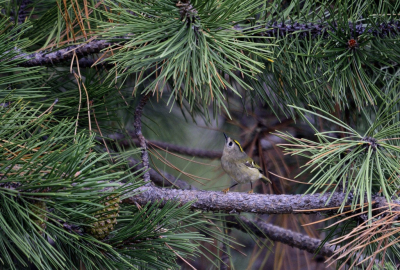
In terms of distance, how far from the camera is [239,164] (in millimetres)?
1886

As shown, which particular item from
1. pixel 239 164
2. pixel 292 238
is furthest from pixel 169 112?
pixel 239 164

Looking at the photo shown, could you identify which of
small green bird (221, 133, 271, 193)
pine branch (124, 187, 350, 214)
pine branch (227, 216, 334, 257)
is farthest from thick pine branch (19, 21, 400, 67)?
small green bird (221, 133, 271, 193)

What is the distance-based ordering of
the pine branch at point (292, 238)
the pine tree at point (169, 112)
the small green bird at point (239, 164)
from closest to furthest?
the pine tree at point (169, 112) < the pine branch at point (292, 238) < the small green bird at point (239, 164)

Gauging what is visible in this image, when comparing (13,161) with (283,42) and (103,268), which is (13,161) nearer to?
(103,268)

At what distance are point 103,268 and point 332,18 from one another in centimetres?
83

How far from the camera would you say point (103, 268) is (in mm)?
817

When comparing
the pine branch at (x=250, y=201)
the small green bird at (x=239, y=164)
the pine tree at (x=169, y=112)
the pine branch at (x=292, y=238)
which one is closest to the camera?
the pine tree at (x=169, y=112)

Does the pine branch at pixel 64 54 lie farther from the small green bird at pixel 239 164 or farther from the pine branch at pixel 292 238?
the small green bird at pixel 239 164

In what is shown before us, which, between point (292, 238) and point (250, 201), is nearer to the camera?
point (250, 201)

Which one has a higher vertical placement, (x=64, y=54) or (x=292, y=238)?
(x=64, y=54)

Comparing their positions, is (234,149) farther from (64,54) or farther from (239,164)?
(64,54)

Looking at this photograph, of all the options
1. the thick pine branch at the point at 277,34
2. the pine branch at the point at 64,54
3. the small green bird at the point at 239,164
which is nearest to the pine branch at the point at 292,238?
the small green bird at the point at 239,164

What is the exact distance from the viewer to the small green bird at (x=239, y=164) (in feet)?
6.19

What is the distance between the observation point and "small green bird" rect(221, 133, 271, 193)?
189 cm
